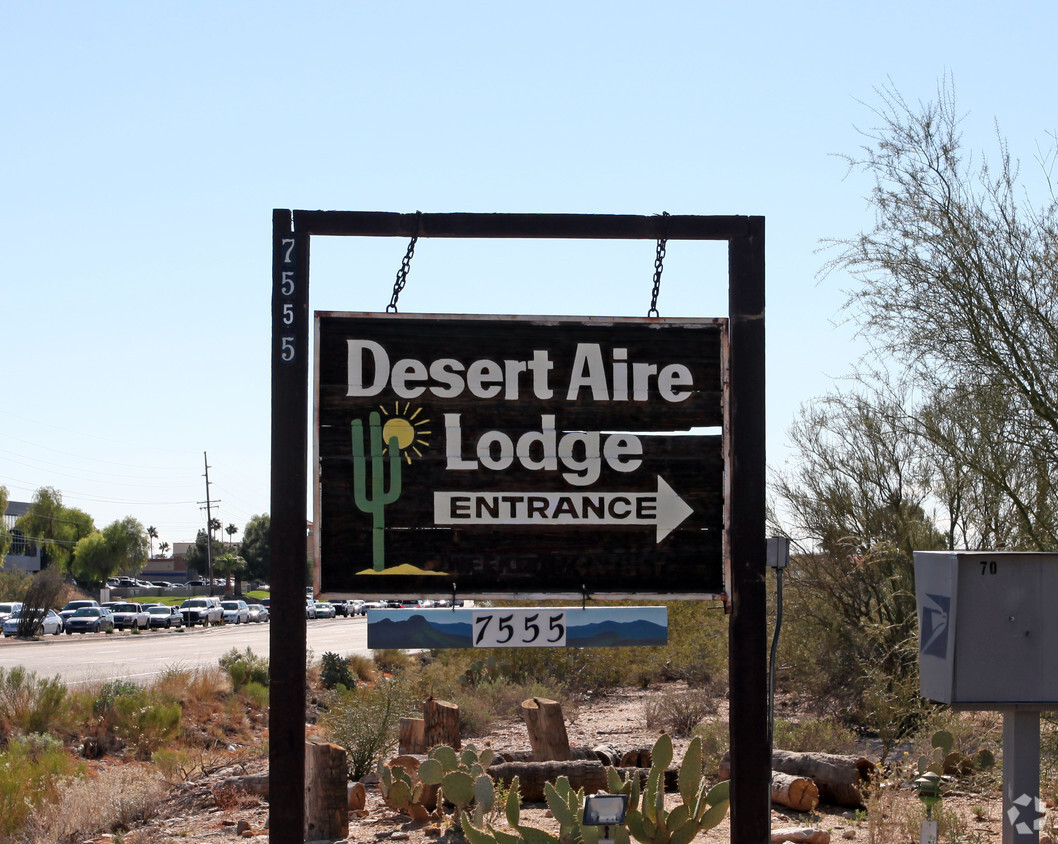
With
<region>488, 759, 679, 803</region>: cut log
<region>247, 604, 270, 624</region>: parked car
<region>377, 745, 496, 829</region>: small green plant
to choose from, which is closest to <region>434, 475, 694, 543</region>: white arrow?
<region>377, 745, 496, 829</region>: small green plant

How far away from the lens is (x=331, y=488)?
5504 millimetres

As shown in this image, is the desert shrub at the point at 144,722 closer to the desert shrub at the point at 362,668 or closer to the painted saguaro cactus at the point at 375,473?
the desert shrub at the point at 362,668

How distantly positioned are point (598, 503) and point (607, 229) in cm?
140

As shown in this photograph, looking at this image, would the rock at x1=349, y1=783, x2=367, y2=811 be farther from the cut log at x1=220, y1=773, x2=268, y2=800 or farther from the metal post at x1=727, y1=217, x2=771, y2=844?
the metal post at x1=727, y1=217, x2=771, y2=844

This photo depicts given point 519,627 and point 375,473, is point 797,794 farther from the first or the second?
point 375,473

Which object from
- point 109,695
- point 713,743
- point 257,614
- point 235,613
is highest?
point 713,743

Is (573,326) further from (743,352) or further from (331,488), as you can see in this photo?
(331,488)

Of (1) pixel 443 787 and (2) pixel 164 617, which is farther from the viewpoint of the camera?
(2) pixel 164 617

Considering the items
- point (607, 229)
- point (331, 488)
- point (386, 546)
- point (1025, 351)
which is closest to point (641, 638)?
point (386, 546)

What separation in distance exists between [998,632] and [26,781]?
→ 956 centimetres

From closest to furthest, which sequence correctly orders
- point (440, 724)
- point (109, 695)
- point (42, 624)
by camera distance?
1. point (440, 724)
2. point (109, 695)
3. point (42, 624)

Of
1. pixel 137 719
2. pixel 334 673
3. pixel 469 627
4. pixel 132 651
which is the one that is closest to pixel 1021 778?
pixel 469 627

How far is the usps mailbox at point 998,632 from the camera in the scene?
506cm

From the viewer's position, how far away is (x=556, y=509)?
554 centimetres
